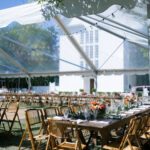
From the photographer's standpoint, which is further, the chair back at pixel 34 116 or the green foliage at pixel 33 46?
the green foliage at pixel 33 46

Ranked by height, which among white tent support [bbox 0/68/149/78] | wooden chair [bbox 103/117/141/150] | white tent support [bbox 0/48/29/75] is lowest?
wooden chair [bbox 103/117/141/150]

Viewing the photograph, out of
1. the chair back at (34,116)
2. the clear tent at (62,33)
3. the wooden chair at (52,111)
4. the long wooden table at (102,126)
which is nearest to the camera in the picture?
the long wooden table at (102,126)

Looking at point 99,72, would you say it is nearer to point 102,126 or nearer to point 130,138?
point 130,138

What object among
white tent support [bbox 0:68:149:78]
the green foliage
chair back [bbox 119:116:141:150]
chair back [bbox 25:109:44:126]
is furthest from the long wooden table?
white tent support [bbox 0:68:149:78]

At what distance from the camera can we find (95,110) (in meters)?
5.78

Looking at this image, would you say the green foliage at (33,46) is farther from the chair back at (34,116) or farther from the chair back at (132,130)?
the chair back at (132,130)

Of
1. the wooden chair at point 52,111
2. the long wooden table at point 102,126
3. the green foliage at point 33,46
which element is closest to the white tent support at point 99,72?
the green foliage at point 33,46

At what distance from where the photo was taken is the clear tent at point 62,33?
7977 millimetres

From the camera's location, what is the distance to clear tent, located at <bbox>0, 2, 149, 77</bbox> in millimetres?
7977

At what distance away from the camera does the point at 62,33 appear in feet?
40.6

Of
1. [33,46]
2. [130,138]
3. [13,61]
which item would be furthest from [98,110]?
[13,61]

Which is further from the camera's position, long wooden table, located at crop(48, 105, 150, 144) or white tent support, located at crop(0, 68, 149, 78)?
white tent support, located at crop(0, 68, 149, 78)

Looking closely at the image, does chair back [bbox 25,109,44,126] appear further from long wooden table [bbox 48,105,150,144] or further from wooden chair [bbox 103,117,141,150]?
wooden chair [bbox 103,117,141,150]

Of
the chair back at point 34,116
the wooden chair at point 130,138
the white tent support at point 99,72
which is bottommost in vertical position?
the wooden chair at point 130,138
